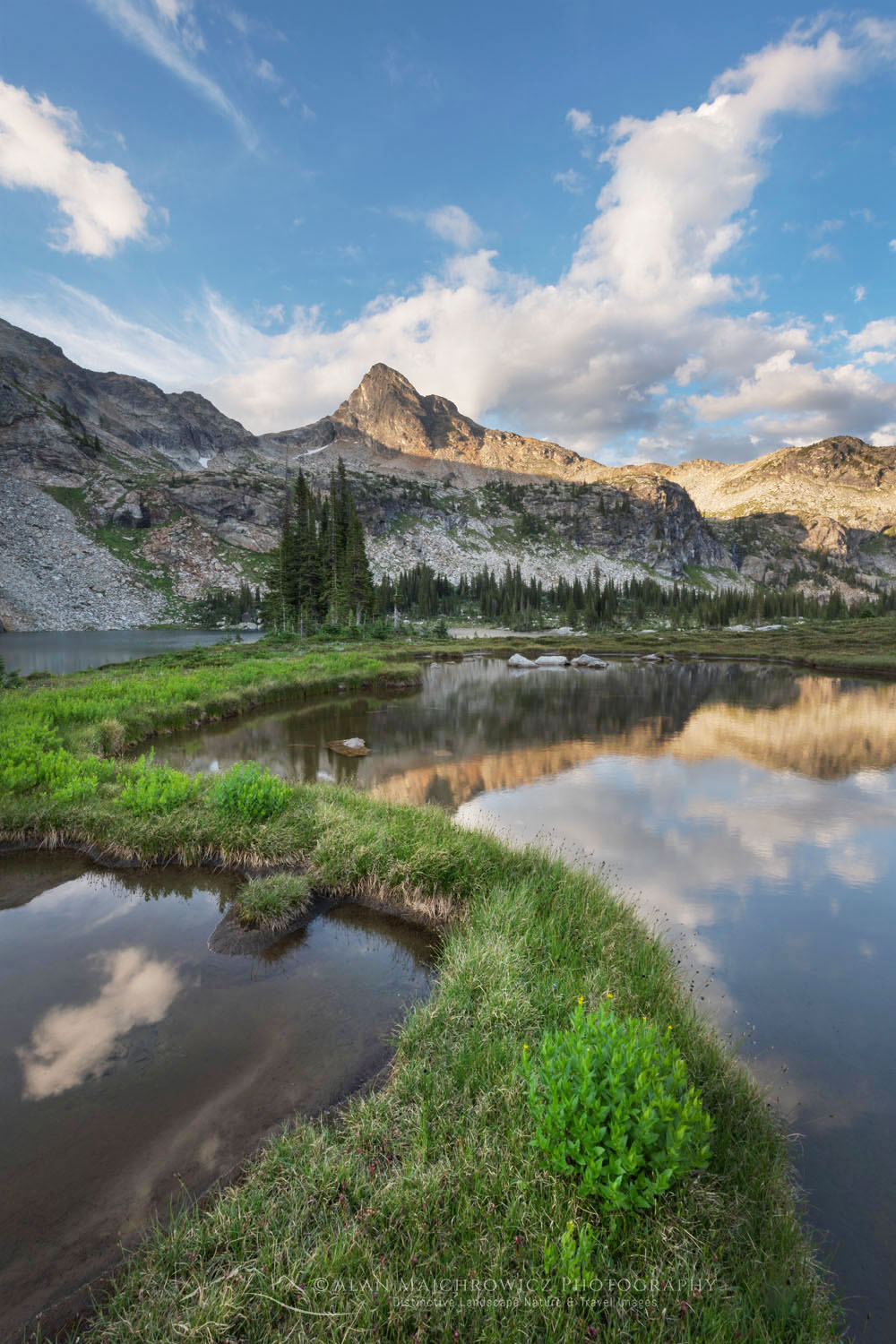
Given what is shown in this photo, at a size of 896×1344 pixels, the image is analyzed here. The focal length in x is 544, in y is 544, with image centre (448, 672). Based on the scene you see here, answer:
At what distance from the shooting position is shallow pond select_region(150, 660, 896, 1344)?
563cm

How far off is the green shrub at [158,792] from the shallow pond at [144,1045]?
1.73m

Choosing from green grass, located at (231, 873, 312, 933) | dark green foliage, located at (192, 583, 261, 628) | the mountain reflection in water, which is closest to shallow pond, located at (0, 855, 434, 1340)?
green grass, located at (231, 873, 312, 933)

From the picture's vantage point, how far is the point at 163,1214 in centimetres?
425

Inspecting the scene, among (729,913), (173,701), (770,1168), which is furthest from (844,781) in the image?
(173,701)

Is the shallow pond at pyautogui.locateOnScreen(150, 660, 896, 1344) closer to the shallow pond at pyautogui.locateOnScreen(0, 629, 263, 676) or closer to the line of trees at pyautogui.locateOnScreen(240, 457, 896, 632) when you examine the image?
the shallow pond at pyautogui.locateOnScreen(0, 629, 263, 676)

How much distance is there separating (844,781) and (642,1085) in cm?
2058

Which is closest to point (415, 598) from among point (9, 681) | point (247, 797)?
point (9, 681)

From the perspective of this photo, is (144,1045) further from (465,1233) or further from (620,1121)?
(620,1121)

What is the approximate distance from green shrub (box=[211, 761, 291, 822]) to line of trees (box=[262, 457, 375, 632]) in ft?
199

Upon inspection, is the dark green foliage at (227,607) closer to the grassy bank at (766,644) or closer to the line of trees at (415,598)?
the line of trees at (415,598)

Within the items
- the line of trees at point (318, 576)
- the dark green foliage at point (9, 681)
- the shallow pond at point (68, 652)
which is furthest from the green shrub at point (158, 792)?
the line of trees at point (318, 576)

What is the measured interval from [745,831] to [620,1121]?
12.9 m

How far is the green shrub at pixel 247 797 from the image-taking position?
36.5 feet

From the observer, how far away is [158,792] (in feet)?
38.3
